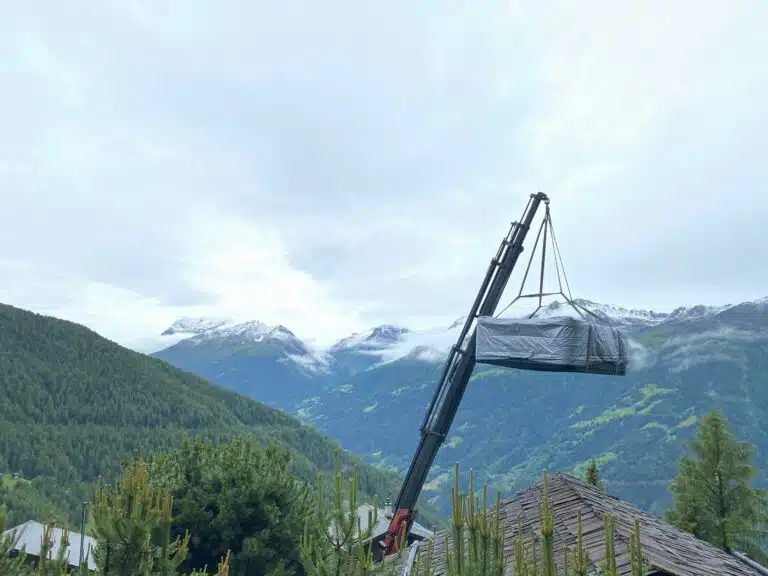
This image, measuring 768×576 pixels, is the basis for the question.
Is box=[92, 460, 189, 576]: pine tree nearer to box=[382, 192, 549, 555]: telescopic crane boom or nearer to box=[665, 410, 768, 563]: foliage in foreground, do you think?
box=[382, 192, 549, 555]: telescopic crane boom

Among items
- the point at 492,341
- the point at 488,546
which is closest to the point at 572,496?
the point at 492,341

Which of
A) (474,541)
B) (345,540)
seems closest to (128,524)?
(345,540)

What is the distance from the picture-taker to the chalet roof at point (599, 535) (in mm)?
15305

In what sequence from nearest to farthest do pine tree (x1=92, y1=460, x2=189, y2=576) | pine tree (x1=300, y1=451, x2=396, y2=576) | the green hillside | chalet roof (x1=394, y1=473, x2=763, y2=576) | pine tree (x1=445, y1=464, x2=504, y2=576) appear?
1. pine tree (x1=445, y1=464, x2=504, y2=576)
2. pine tree (x1=300, y1=451, x2=396, y2=576)
3. pine tree (x1=92, y1=460, x2=189, y2=576)
4. chalet roof (x1=394, y1=473, x2=763, y2=576)
5. the green hillside

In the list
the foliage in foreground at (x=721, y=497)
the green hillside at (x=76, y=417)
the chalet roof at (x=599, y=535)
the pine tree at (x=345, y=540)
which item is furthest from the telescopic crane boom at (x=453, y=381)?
the green hillside at (x=76, y=417)

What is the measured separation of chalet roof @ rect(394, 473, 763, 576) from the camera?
50.2 ft

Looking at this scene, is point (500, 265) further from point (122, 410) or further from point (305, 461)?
point (122, 410)

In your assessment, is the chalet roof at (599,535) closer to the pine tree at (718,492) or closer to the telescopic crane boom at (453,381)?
the telescopic crane boom at (453,381)

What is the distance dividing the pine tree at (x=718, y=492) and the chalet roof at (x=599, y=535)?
8.50 m

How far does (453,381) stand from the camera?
20.9 m

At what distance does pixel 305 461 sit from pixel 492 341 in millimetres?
165235

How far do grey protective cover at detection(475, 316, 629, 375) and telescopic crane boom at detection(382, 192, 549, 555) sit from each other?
2.54m

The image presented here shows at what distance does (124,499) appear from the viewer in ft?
30.0

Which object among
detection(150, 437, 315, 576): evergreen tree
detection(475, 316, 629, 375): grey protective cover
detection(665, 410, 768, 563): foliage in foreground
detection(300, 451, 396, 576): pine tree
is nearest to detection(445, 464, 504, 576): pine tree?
detection(300, 451, 396, 576): pine tree
